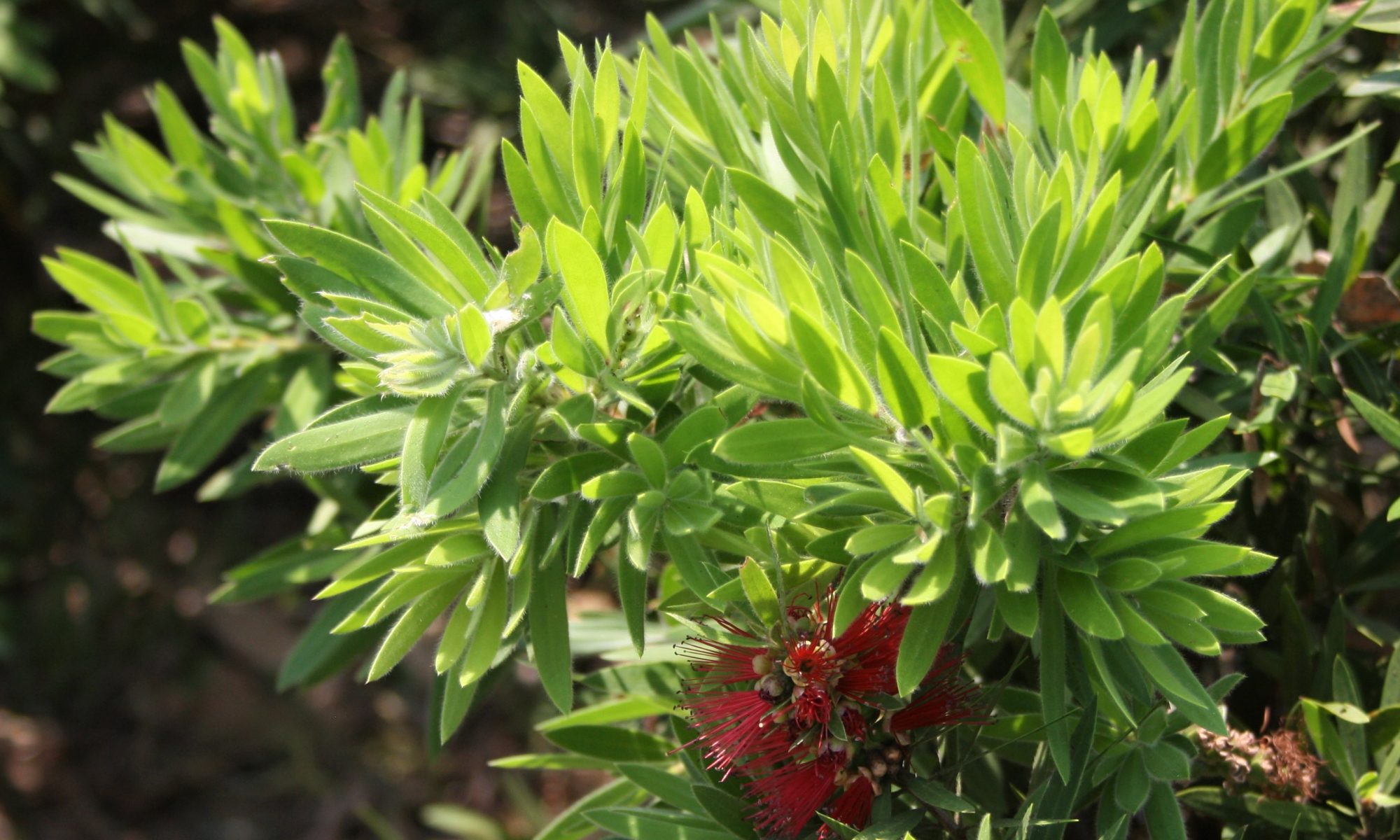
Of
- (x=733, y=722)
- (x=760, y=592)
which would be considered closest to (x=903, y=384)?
(x=760, y=592)

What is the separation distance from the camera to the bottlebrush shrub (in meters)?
0.50

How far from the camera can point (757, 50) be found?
64cm

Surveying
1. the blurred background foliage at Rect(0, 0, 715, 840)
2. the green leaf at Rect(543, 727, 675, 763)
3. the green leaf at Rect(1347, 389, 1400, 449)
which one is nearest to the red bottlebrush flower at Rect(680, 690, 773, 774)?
the green leaf at Rect(543, 727, 675, 763)

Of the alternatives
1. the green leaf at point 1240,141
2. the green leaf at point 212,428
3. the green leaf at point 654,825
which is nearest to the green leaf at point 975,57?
the green leaf at point 1240,141

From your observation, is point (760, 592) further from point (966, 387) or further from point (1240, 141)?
point (1240, 141)

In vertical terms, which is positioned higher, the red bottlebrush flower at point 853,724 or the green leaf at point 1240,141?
the green leaf at point 1240,141

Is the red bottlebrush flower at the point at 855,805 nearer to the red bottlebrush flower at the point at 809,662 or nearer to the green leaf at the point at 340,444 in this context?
the red bottlebrush flower at the point at 809,662

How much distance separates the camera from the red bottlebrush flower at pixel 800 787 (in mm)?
610

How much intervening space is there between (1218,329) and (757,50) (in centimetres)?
32

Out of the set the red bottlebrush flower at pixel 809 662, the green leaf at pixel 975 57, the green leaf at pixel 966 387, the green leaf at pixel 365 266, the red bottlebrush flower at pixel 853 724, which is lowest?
the red bottlebrush flower at pixel 853 724

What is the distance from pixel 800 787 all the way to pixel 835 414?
227 millimetres

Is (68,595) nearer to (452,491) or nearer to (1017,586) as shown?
(452,491)

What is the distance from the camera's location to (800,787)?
613 millimetres

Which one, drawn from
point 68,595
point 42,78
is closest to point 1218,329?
point 42,78
